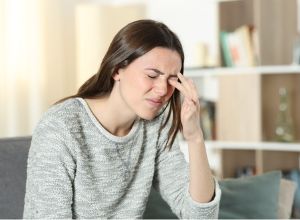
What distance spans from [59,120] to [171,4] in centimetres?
234

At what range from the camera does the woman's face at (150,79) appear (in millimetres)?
1452

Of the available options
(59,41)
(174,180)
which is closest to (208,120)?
(59,41)

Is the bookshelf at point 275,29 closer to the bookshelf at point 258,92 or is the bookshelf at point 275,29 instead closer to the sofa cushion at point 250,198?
the bookshelf at point 258,92

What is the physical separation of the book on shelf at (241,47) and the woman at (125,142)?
1552 millimetres

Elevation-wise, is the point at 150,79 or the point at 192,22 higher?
the point at 192,22

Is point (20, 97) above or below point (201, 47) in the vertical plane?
below

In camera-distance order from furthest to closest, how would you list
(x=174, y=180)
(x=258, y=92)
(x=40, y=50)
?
(x=40, y=50)
(x=258, y=92)
(x=174, y=180)

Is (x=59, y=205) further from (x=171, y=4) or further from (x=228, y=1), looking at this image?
(x=171, y=4)

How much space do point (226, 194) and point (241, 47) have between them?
1475mm

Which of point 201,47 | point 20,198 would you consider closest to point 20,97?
point 201,47

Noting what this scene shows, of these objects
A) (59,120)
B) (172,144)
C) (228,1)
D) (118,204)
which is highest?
(228,1)

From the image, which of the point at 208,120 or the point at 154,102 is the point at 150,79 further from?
the point at 208,120

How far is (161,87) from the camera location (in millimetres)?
1464

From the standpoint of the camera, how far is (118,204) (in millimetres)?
1604
